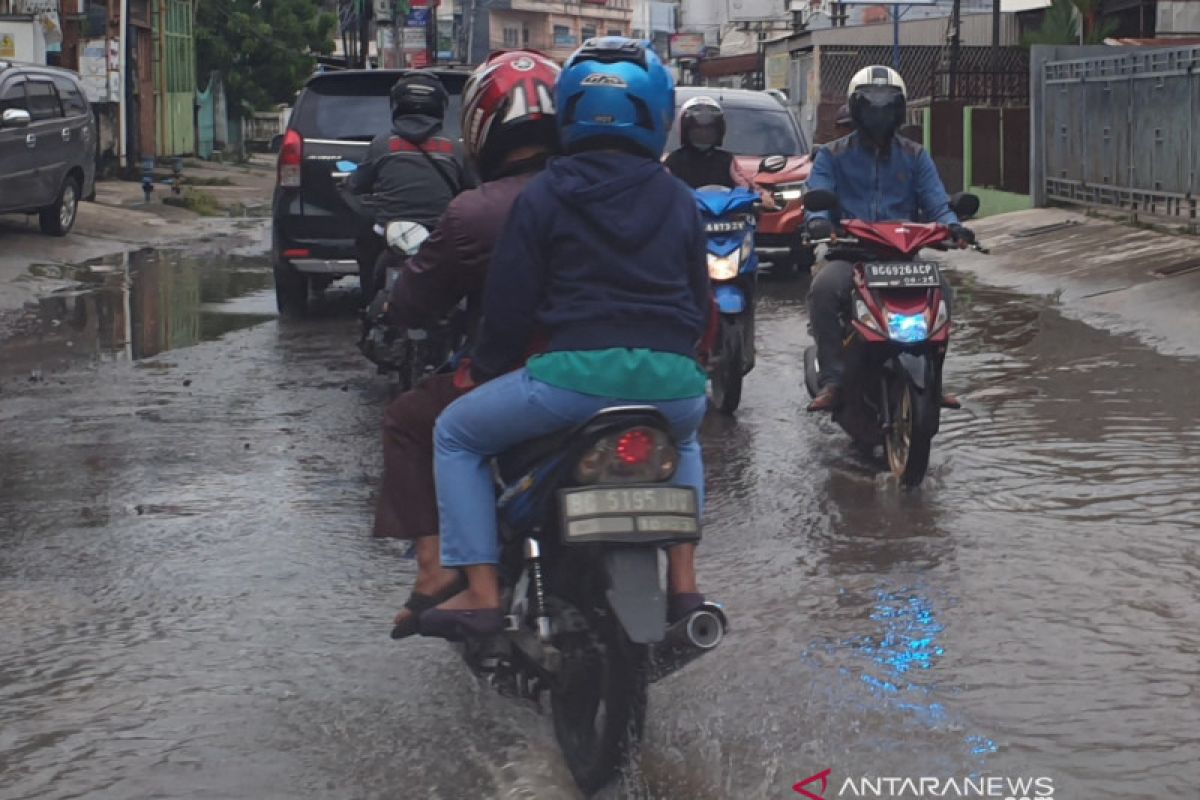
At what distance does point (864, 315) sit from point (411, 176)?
231 centimetres

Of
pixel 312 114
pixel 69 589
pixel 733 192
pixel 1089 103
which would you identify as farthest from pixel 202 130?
pixel 69 589

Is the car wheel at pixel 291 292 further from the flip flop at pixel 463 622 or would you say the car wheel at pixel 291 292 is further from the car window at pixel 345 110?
the flip flop at pixel 463 622

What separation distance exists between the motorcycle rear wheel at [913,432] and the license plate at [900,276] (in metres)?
0.41

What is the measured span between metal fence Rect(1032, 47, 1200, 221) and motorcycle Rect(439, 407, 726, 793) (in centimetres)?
1288

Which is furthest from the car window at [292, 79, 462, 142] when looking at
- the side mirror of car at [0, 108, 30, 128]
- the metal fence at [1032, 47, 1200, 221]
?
the metal fence at [1032, 47, 1200, 221]

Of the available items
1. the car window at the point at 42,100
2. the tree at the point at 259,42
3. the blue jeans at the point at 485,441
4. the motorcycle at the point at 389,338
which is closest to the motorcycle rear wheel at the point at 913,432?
the motorcycle at the point at 389,338

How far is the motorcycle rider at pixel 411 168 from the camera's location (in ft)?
28.3

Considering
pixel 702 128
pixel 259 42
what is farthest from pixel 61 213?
pixel 259 42

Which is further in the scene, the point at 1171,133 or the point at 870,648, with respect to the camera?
the point at 1171,133

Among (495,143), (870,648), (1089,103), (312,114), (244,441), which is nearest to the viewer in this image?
(495,143)

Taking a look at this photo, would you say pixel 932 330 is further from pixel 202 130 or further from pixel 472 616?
pixel 202 130

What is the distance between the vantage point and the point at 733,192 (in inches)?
378

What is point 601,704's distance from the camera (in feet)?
13.8

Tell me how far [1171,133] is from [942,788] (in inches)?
528
